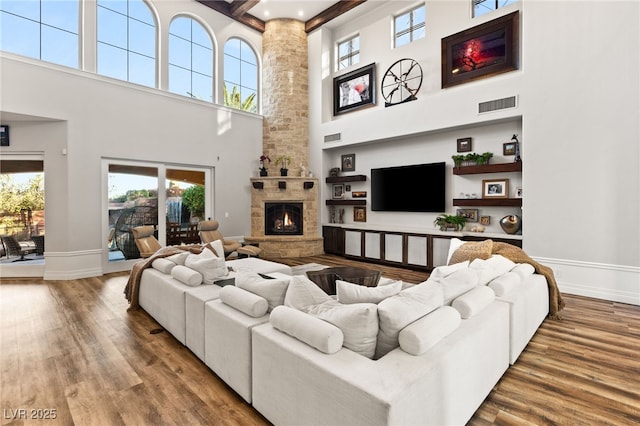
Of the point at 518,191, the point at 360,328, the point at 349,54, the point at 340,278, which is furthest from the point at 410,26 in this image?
the point at 360,328

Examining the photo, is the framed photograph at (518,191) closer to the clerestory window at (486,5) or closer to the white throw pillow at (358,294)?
the clerestory window at (486,5)

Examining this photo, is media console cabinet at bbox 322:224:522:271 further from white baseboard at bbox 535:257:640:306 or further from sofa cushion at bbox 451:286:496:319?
sofa cushion at bbox 451:286:496:319

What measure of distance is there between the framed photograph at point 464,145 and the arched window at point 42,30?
22.6 feet

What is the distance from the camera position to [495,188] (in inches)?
214

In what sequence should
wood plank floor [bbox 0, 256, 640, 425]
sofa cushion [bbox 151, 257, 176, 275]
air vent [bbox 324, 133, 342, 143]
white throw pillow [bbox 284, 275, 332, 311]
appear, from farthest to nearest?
air vent [bbox 324, 133, 342, 143] → sofa cushion [bbox 151, 257, 176, 275] → white throw pillow [bbox 284, 275, 332, 311] → wood plank floor [bbox 0, 256, 640, 425]

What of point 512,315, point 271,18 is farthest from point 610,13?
point 271,18

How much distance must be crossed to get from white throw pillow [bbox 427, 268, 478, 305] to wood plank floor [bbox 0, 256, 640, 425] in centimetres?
68

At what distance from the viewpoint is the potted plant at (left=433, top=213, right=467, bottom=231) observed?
5.67 metres

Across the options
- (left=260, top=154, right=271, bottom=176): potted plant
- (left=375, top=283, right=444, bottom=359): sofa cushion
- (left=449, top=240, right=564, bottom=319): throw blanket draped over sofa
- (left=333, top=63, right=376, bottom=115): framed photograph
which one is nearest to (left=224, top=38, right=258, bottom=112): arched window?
(left=260, top=154, right=271, bottom=176): potted plant

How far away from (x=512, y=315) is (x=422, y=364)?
4.36ft

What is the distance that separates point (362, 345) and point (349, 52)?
7.57m

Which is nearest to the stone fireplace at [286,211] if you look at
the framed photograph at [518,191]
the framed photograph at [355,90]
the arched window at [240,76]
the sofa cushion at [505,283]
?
the framed photograph at [355,90]

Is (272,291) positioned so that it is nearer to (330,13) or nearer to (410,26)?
(410,26)

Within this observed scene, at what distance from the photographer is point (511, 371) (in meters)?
2.43
